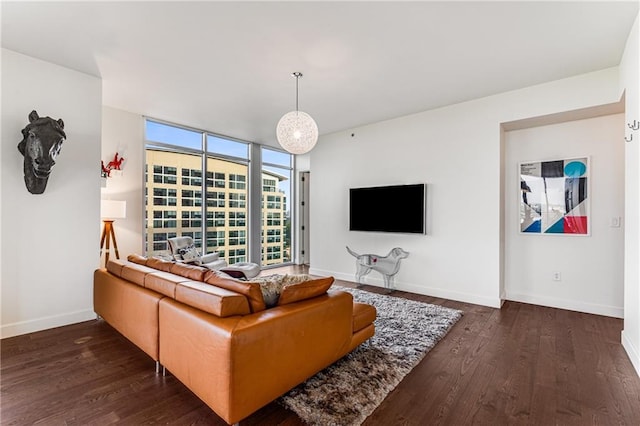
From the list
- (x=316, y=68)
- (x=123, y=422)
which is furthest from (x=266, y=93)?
(x=123, y=422)

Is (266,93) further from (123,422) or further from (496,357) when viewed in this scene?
(496,357)

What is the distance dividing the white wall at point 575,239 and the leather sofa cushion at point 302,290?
3.32m

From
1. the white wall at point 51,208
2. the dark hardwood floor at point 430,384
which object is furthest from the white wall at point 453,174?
the white wall at point 51,208

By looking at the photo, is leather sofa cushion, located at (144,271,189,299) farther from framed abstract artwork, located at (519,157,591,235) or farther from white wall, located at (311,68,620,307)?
framed abstract artwork, located at (519,157,591,235)

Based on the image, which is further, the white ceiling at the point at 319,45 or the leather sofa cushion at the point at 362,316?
the leather sofa cushion at the point at 362,316

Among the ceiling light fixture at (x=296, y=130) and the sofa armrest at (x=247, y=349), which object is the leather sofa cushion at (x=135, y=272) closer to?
the sofa armrest at (x=247, y=349)

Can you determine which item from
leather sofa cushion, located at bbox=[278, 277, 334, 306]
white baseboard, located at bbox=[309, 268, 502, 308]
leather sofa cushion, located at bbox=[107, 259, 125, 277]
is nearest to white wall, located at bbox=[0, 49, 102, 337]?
leather sofa cushion, located at bbox=[107, 259, 125, 277]

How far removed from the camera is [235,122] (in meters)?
5.05

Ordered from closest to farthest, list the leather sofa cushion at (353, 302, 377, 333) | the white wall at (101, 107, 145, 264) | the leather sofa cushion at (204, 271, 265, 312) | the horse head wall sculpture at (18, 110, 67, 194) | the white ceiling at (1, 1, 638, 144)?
the leather sofa cushion at (204, 271, 265, 312) < the white ceiling at (1, 1, 638, 144) < the leather sofa cushion at (353, 302, 377, 333) < the horse head wall sculpture at (18, 110, 67, 194) < the white wall at (101, 107, 145, 264)

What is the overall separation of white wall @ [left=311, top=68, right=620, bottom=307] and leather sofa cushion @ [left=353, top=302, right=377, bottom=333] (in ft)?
7.09

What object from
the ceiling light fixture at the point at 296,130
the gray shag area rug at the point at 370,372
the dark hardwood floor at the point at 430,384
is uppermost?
the ceiling light fixture at the point at 296,130

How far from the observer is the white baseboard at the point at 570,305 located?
3.52 m

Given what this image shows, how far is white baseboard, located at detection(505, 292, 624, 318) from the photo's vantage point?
11.6ft

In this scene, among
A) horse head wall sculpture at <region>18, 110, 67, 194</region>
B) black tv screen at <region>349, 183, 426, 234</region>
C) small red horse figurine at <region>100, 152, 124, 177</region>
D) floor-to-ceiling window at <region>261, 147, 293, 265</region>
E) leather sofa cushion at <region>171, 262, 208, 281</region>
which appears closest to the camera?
leather sofa cushion at <region>171, 262, 208, 281</region>
